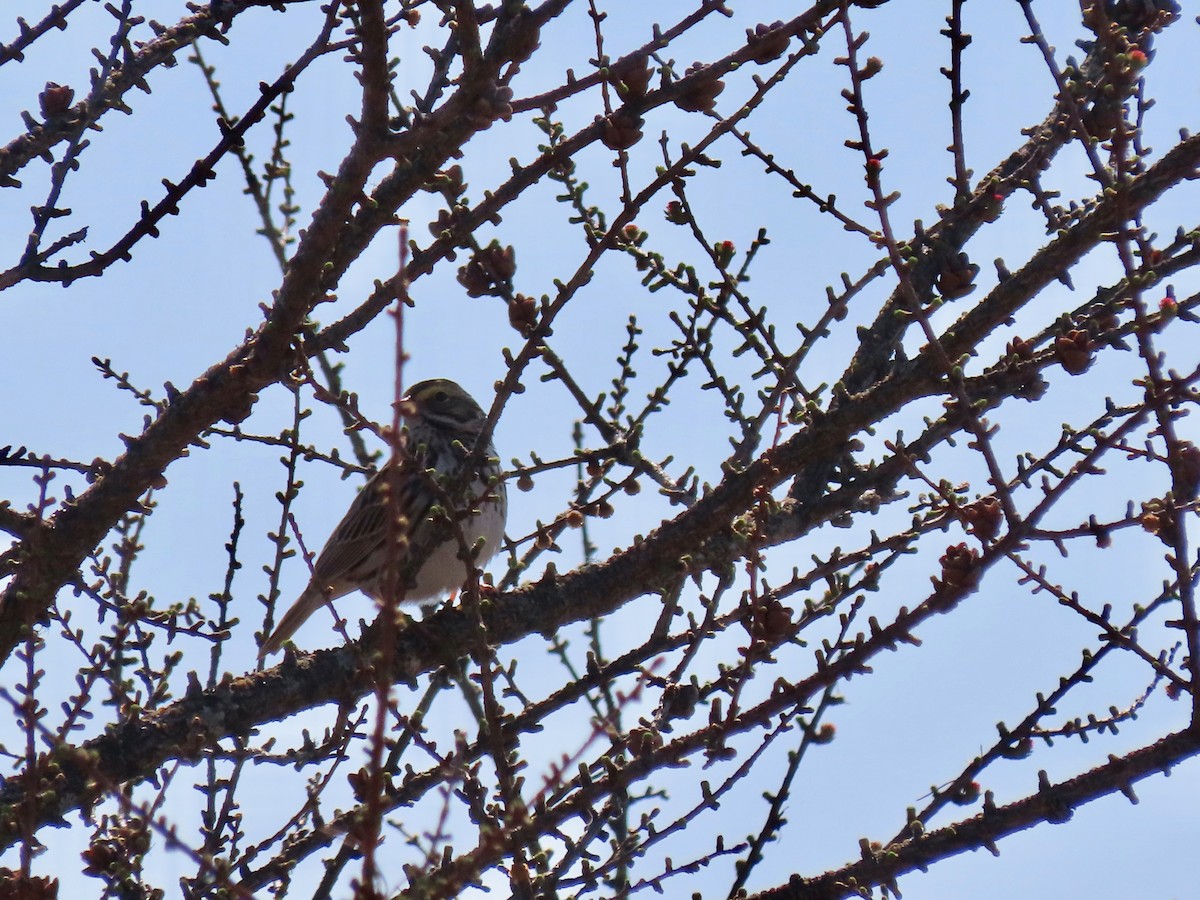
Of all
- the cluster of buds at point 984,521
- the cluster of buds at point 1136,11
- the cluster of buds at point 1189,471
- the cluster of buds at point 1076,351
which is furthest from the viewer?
the cluster of buds at point 1136,11

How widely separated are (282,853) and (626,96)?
2.43 metres

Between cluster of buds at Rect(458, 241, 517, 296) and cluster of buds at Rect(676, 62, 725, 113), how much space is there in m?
0.78

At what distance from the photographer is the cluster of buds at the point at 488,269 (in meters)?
4.11

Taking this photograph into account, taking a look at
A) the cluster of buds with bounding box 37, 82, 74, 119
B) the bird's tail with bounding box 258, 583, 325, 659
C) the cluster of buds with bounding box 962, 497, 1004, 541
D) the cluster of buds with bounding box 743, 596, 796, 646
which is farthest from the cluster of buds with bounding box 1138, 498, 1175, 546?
the bird's tail with bounding box 258, 583, 325, 659

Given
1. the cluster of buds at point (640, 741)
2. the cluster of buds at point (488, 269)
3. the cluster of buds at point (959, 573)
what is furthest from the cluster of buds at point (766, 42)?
the cluster of buds at point (640, 741)

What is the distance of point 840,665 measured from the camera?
3207 mm

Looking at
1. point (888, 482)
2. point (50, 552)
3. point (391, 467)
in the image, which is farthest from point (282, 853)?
point (391, 467)

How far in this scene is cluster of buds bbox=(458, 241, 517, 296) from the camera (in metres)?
4.11

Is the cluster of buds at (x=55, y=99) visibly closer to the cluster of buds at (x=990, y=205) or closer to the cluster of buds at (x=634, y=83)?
the cluster of buds at (x=634, y=83)

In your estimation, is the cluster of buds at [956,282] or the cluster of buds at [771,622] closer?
the cluster of buds at [771,622]

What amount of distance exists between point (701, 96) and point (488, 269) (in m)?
0.89

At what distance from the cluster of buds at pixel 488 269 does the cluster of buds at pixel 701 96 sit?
781 mm

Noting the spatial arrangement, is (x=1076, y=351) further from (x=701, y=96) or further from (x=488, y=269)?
(x=488, y=269)

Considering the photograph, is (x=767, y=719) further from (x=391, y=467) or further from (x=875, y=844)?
(x=391, y=467)
